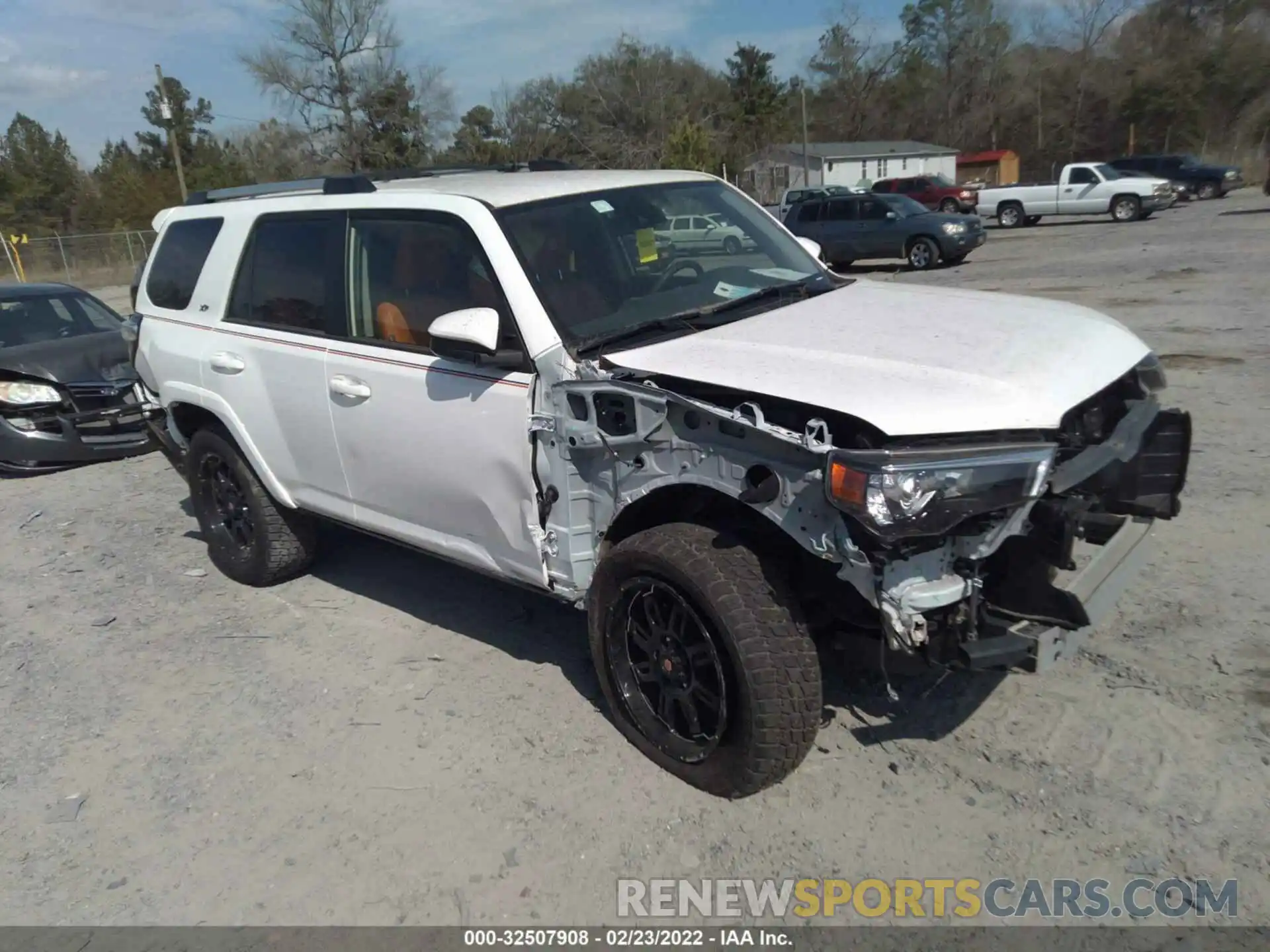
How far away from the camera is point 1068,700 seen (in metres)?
3.73

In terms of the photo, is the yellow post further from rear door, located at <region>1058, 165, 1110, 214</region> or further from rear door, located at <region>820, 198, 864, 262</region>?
rear door, located at <region>1058, 165, 1110, 214</region>

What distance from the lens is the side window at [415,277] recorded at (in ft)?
12.7

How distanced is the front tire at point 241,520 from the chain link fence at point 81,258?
35066mm

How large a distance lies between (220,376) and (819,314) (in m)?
3.18

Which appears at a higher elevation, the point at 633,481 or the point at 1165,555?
the point at 633,481

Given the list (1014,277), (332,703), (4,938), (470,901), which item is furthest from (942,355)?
(1014,277)

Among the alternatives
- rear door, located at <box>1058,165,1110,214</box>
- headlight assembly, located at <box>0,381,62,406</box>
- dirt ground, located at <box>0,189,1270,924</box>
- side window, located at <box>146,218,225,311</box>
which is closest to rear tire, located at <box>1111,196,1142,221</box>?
rear door, located at <box>1058,165,1110,214</box>

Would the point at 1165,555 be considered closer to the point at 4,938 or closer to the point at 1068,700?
the point at 1068,700

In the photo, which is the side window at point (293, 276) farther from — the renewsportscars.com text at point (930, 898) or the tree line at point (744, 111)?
the tree line at point (744, 111)

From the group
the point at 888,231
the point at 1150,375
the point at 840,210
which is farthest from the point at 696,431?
the point at 840,210

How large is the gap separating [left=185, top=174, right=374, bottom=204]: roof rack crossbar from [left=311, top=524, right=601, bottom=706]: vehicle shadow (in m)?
1.79

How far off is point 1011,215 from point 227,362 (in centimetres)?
2883

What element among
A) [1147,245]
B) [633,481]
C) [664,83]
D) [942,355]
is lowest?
[1147,245]

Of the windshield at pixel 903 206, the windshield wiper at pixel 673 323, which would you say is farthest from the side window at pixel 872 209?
the windshield wiper at pixel 673 323
